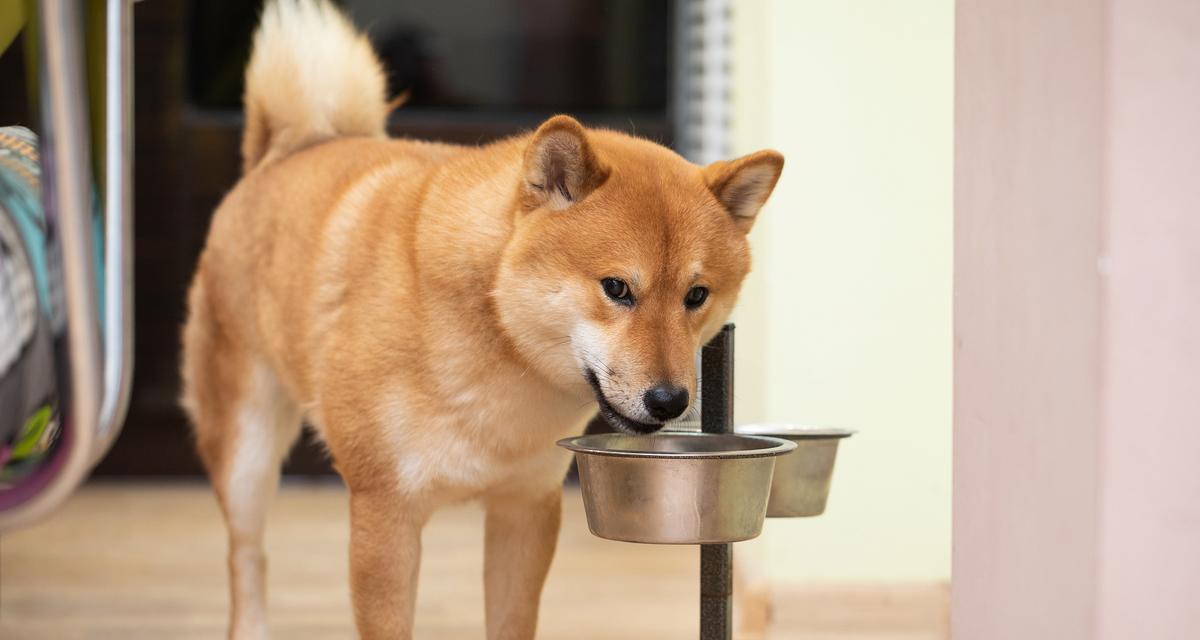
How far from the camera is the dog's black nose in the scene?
1.41 metres

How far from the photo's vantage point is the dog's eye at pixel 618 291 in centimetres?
149

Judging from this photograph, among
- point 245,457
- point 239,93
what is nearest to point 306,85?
point 245,457

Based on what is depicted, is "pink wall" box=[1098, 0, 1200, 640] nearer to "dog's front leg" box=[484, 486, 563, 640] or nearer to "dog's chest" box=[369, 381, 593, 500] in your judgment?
"dog's chest" box=[369, 381, 593, 500]

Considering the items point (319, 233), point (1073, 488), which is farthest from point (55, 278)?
point (319, 233)

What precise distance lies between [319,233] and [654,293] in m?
0.65

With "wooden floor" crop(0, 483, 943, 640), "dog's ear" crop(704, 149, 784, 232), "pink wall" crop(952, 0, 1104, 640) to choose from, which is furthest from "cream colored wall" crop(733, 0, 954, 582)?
"pink wall" crop(952, 0, 1104, 640)

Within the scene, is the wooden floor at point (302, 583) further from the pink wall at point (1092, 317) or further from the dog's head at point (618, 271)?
the pink wall at point (1092, 317)

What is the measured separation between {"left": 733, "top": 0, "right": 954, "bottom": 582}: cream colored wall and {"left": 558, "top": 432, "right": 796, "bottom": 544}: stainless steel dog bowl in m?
0.97

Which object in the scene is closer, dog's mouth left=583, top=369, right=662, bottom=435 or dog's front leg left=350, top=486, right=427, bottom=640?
dog's mouth left=583, top=369, right=662, bottom=435

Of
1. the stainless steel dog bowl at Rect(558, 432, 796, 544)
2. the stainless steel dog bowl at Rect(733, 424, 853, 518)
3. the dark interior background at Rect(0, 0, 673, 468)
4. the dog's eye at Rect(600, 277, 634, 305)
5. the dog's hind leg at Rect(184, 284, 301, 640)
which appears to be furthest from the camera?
the dark interior background at Rect(0, 0, 673, 468)

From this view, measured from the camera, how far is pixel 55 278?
92 cm

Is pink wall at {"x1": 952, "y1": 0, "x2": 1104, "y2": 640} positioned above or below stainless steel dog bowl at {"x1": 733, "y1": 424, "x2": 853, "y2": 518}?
above

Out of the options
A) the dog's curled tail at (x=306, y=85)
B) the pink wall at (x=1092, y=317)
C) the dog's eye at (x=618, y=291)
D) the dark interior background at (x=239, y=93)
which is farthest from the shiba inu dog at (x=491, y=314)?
→ the dark interior background at (x=239, y=93)

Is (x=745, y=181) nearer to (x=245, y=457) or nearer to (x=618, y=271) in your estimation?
(x=618, y=271)
